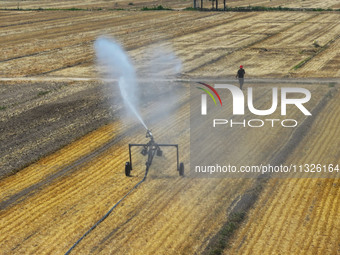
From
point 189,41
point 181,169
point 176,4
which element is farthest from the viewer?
point 176,4

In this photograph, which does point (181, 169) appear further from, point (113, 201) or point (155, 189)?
point (113, 201)

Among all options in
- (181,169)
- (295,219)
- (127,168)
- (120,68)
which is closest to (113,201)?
(127,168)

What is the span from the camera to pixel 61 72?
134ft

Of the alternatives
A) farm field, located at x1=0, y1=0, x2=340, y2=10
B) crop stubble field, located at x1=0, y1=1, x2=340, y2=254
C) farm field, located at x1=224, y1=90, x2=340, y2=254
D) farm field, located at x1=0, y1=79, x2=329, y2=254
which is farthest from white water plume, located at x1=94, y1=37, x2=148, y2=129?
farm field, located at x1=0, y1=0, x2=340, y2=10

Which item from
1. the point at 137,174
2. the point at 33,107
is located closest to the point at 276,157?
the point at 137,174

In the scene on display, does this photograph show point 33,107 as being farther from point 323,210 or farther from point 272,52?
point 272,52

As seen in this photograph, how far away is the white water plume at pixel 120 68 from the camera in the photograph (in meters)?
32.0

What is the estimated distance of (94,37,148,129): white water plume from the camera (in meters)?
32.0

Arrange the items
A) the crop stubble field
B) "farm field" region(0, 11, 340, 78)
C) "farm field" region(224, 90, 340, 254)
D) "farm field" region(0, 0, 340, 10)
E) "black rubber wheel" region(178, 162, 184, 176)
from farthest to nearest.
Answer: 1. "farm field" region(0, 0, 340, 10)
2. "farm field" region(0, 11, 340, 78)
3. "black rubber wheel" region(178, 162, 184, 176)
4. the crop stubble field
5. "farm field" region(224, 90, 340, 254)

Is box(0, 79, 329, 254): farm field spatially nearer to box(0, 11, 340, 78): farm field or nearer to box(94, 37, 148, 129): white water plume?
box(94, 37, 148, 129): white water plume

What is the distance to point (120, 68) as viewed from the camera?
4297 cm

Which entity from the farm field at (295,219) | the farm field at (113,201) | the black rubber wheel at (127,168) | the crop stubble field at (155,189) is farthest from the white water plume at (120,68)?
the farm field at (295,219)

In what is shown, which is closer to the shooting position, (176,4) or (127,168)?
(127,168)

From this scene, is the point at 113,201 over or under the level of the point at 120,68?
under
